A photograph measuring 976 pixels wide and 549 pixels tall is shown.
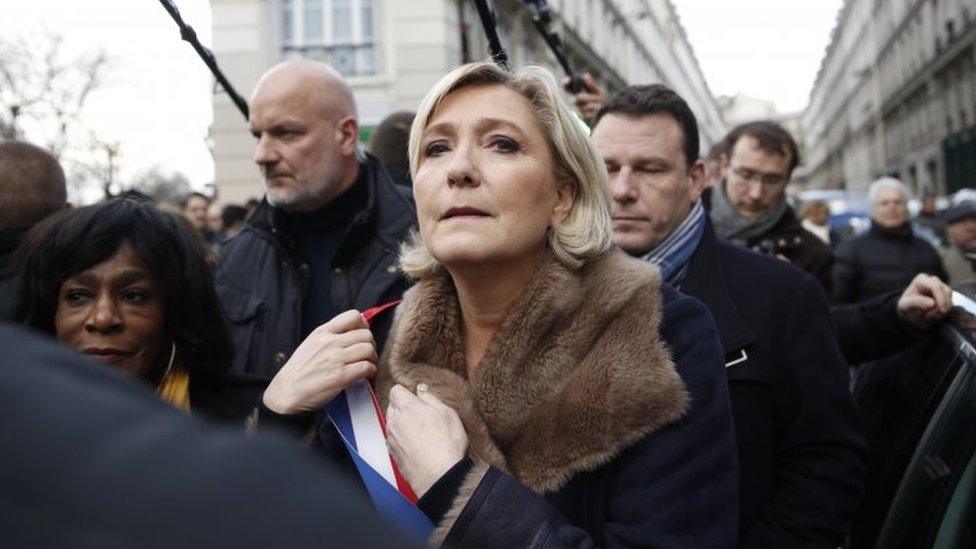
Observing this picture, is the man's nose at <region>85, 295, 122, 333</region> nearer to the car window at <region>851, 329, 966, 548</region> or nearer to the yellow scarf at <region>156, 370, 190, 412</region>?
the yellow scarf at <region>156, 370, 190, 412</region>

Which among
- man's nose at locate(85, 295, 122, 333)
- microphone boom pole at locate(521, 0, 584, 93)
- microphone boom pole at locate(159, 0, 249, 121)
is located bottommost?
man's nose at locate(85, 295, 122, 333)

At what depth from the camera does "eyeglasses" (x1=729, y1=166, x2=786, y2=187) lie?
4.82 meters

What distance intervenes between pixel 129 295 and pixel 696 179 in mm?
1787

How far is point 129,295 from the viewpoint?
275cm

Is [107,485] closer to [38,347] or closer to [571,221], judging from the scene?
[38,347]

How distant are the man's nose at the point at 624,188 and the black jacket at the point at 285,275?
848mm

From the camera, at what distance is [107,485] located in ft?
2.10

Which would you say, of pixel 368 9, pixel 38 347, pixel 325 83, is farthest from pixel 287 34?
pixel 38 347

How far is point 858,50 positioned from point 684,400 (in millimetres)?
73269

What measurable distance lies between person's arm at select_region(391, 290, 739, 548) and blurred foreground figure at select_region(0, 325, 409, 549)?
1.14 meters

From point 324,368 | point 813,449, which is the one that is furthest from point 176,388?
point 813,449

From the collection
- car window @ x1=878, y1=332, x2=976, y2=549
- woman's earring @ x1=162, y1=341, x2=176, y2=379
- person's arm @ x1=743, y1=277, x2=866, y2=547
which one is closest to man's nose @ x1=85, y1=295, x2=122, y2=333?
woman's earring @ x1=162, y1=341, x2=176, y2=379

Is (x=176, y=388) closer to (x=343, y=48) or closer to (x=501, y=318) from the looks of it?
(x=501, y=318)

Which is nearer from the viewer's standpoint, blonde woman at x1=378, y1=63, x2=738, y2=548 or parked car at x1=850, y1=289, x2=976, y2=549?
blonde woman at x1=378, y1=63, x2=738, y2=548
